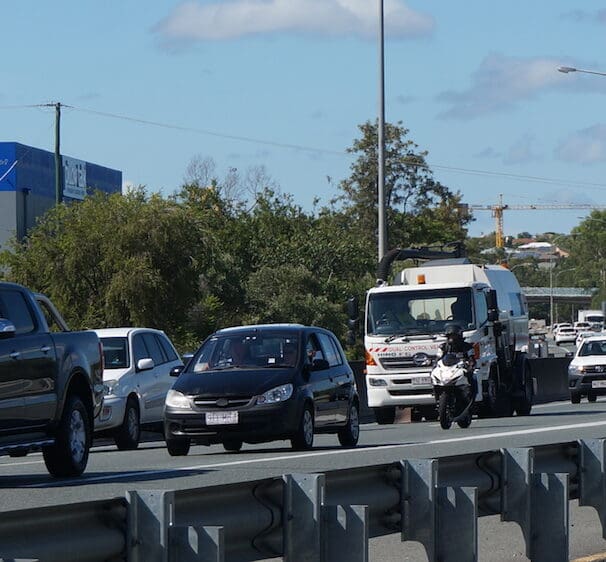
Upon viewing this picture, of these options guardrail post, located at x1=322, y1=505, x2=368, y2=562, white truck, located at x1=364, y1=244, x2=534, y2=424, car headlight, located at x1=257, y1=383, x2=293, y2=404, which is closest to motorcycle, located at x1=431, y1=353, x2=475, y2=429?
white truck, located at x1=364, y1=244, x2=534, y2=424

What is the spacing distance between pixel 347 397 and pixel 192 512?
542 inches

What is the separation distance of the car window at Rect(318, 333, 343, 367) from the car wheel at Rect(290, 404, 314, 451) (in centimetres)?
141

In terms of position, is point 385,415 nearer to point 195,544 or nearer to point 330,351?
point 330,351

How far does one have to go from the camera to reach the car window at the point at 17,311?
47.5 feet

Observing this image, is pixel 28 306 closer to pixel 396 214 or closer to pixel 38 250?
pixel 38 250

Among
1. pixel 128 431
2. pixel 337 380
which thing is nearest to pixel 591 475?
pixel 337 380

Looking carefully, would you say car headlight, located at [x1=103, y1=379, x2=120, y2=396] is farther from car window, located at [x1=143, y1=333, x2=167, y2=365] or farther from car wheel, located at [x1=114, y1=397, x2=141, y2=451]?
car window, located at [x1=143, y1=333, x2=167, y2=365]

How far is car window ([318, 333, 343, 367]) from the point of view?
20.7m

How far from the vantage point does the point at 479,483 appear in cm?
938

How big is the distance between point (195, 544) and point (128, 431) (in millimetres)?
15579

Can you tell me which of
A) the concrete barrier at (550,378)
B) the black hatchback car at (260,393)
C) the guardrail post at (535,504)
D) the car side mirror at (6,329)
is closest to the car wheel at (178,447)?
the black hatchback car at (260,393)

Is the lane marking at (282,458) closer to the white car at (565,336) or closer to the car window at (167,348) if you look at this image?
the car window at (167,348)

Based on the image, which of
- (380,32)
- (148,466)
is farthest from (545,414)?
(148,466)

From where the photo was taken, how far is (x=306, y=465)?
16.5m
